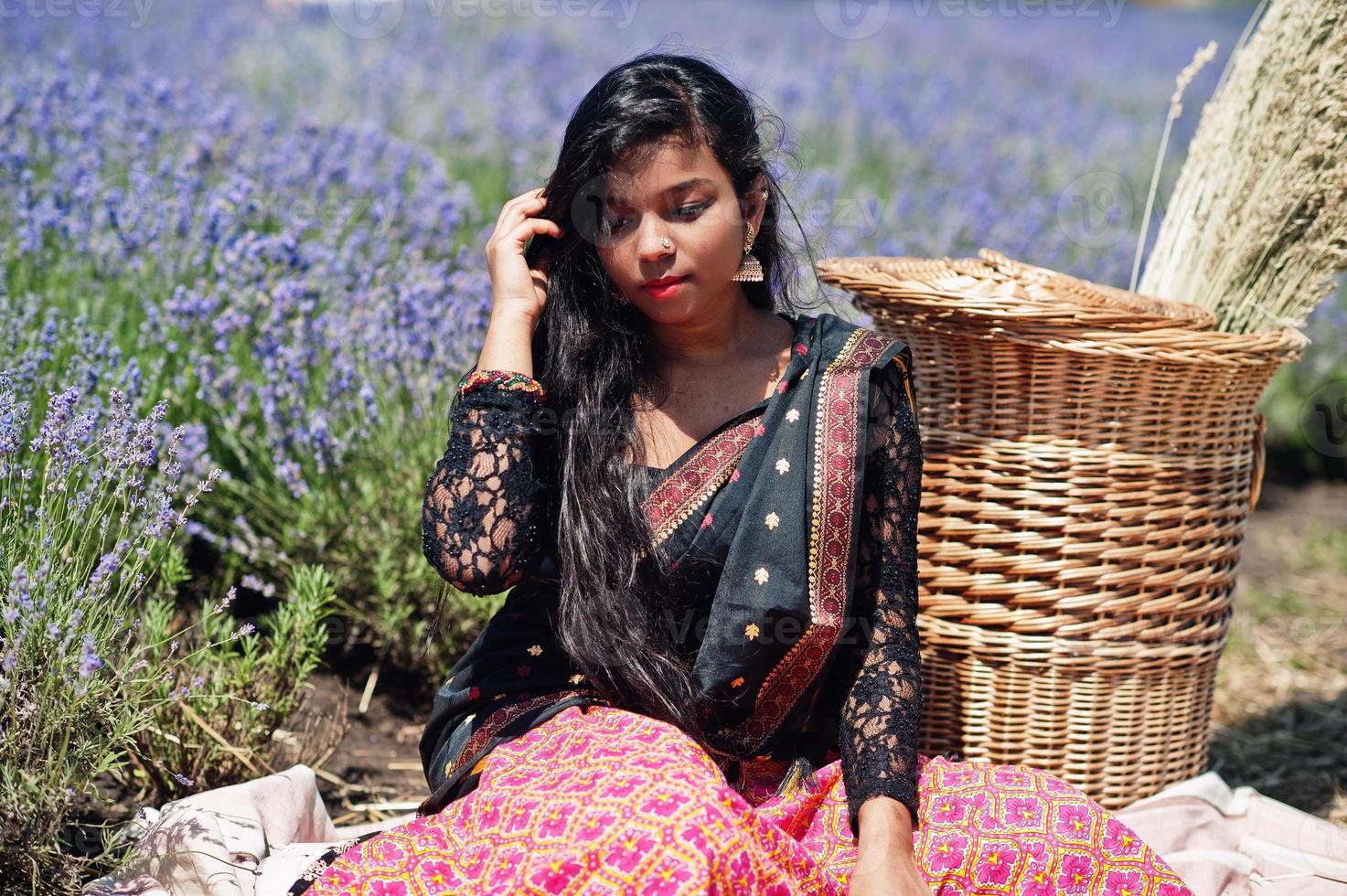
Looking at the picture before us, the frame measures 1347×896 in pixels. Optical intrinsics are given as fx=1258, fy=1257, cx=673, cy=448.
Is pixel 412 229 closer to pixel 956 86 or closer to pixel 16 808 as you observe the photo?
pixel 16 808

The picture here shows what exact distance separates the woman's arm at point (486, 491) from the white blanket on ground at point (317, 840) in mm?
551

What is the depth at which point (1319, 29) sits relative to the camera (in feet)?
7.79

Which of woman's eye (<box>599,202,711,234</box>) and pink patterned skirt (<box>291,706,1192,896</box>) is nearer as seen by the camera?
pink patterned skirt (<box>291,706,1192,896</box>)

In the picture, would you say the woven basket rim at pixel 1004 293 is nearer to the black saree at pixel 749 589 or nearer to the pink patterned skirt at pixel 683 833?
the black saree at pixel 749 589

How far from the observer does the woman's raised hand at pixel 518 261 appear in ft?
6.21

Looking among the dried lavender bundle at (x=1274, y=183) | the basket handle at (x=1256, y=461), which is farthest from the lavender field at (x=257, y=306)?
the basket handle at (x=1256, y=461)

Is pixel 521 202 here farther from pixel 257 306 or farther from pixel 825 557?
pixel 257 306

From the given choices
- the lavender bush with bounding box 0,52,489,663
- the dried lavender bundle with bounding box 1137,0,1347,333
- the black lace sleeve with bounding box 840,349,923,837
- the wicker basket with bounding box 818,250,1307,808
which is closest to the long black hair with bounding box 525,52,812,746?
the black lace sleeve with bounding box 840,349,923,837

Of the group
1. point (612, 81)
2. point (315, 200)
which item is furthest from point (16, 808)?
point (315, 200)

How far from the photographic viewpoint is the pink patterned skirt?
56.7 inches

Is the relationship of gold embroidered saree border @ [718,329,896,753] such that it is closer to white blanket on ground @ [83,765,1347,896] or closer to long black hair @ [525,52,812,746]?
long black hair @ [525,52,812,746]

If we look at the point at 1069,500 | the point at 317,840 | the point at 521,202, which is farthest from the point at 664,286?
the point at 317,840

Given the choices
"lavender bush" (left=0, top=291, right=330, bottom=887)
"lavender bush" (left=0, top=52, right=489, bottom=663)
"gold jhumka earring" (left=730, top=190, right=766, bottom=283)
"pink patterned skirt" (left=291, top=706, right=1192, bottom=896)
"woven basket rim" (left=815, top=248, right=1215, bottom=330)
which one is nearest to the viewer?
"pink patterned skirt" (left=291, top=706, right=1192, bottom=896)

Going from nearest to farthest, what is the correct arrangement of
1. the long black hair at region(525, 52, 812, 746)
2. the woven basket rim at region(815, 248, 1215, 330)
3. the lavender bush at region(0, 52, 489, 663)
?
the long black hair at region(525, 52, 812, 746), the woven basket rim at region(815, 248, 1215, 330), the lavender bush at region(0, 52, 489, 663)
